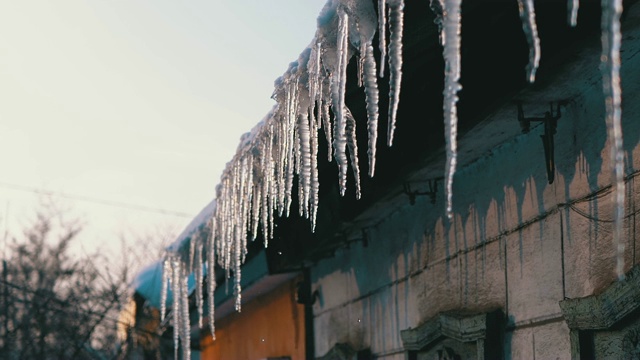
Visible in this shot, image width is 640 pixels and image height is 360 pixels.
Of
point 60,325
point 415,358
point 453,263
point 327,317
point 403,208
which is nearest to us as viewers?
point 453,263

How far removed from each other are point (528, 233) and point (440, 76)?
100cm

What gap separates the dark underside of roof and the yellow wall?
369 cm

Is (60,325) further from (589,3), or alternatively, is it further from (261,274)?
(589,3)

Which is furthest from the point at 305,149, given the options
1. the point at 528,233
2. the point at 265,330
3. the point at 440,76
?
the point at 265,330

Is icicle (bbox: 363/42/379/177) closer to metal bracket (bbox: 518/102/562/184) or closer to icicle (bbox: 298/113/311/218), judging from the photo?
icicle (bbox: 298/113/311/218)

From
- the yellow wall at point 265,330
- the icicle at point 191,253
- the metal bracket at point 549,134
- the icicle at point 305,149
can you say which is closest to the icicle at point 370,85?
the icicle at point 305,149

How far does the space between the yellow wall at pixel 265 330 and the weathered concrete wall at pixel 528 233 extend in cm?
294

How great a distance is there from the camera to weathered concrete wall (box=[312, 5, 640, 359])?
4.01 m

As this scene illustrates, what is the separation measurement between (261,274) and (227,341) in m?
4.63

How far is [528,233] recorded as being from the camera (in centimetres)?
486

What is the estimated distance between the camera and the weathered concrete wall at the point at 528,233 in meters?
4.01

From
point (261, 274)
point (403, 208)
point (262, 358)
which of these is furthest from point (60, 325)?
point (403, 208)

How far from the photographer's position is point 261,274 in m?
10.2

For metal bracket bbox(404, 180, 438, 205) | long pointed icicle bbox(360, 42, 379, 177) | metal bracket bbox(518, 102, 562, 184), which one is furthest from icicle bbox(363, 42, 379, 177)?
metal bracket bbox(404, 180, 438, 205)
